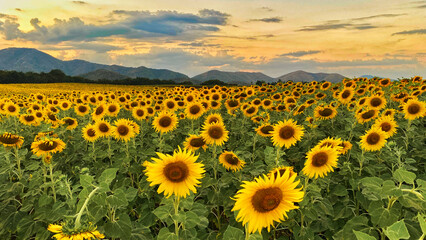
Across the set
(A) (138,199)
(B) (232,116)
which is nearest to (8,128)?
(A) (138,199)

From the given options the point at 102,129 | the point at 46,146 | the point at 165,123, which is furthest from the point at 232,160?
the point at 102,129

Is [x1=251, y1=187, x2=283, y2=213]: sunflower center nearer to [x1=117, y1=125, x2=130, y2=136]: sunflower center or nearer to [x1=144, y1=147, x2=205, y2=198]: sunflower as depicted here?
[x1=144, y1=147, x2=205, y2=198]: sunflower

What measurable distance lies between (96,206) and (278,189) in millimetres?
2219

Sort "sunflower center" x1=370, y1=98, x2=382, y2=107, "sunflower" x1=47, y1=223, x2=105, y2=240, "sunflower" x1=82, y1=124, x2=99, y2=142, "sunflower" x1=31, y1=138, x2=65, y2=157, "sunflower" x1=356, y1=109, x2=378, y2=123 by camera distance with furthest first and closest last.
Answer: "sunflower center" x1=370, y1=98, x2=382, y2=107, "sunflower" x1=356, y1=109, x2=378, y2=123, "sunflower" x1=82, y1=124, x2=99, y2=142, "sunflower" x1=31, y1=138, x2=65, y2=157, "sunflower" x1=47, y1=223, x2=105, y2=240

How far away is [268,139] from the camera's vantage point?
7223 millimetres

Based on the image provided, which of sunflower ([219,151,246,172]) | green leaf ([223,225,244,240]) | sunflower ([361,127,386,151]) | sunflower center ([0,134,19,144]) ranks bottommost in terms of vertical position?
green leaf ([223,225,244,240])

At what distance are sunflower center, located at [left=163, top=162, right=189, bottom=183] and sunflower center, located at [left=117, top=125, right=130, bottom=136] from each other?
3506mm

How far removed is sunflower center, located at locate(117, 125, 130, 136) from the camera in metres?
5.86

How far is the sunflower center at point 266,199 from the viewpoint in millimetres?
2061

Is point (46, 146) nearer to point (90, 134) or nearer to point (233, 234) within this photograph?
point (90, 134)

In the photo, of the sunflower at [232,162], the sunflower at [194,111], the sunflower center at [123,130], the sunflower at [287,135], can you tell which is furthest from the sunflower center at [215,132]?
the sunflower at [194,111]

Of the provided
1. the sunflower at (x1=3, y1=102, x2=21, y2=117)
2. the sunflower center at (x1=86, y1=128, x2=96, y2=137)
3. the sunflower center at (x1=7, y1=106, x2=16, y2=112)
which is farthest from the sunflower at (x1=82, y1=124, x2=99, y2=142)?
the sunflower center at (x1=7, y1=106, x2=16, y2=112)

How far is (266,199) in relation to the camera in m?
2.06

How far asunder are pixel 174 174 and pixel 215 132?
2.20 m
